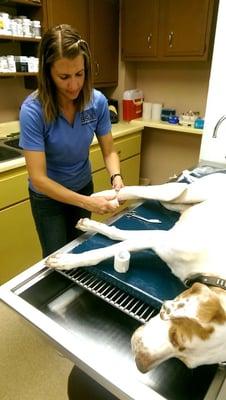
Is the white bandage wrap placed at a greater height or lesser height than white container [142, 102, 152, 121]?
lesser

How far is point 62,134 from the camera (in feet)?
3.85

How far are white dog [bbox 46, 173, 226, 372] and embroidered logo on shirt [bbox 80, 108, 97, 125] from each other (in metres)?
0.31

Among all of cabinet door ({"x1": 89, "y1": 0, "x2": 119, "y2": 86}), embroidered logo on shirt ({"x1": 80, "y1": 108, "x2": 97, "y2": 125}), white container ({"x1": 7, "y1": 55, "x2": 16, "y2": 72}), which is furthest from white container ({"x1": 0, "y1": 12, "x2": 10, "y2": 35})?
embroidered logo on shirt ({"x1": 80, "y1": 108, "x2": 97, "y2": 125})

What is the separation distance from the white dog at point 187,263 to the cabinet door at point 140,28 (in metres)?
1.70

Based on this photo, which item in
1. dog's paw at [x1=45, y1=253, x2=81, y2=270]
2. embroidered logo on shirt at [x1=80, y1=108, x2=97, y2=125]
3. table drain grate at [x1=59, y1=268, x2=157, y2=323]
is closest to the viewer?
table drain grate at [x1=59, y1=268, x2=157, y2=323]

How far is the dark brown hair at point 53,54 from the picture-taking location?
1.00 m

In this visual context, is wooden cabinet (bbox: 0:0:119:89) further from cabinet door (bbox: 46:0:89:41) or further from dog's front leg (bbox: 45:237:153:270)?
dog's front leg (bbox: 45:237:153:270)

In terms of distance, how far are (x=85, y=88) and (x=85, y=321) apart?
83 cm

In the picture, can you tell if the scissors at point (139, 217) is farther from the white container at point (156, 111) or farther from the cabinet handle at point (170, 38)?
the white container at point (156, 111)

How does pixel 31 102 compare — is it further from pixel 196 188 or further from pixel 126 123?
pixel 126 123

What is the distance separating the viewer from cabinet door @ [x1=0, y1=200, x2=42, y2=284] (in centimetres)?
176

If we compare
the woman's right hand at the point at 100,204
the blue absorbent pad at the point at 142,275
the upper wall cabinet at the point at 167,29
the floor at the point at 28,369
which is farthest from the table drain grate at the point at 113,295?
the upper wall cabinet at the point at 167,29

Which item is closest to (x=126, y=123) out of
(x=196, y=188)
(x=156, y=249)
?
(x=196, y=188)

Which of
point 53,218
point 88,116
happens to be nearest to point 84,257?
point 53,218
